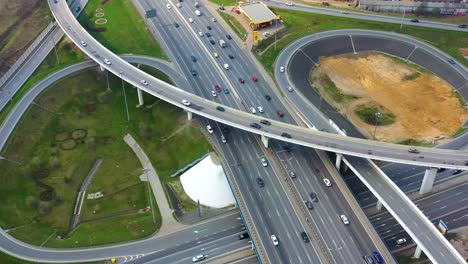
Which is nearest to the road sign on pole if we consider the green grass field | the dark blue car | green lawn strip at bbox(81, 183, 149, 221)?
the dark blue car

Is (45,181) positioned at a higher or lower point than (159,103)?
lower

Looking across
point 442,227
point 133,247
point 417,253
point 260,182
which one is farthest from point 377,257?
point 133,247

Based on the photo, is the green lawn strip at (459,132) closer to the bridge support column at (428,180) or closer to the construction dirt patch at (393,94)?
the construction dirt patch at (393,94)

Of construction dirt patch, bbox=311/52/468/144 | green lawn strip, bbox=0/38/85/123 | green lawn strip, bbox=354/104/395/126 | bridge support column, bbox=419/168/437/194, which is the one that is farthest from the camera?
green lawn strip, bbox=0/38/85/123

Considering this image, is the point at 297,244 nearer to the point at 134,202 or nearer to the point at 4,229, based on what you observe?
the point at 134,202

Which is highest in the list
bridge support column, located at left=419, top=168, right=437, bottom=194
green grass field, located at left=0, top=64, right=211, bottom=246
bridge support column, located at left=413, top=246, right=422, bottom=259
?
green grass field, located at left=0, top=64, right=211, bottom=246

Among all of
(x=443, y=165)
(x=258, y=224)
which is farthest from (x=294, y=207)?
(x=443, y=165)

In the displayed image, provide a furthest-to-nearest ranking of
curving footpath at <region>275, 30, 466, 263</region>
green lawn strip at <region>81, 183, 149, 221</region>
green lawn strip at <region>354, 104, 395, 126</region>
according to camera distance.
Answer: green lawn strip at <region>354, 104, 395, 126</region> < green lawn strip at <region>81, 183, 149, 221</region> < curving footpath at <region>275, 30, 466, 263</region>

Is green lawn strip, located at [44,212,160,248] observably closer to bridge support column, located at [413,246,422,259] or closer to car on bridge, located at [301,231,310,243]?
car on bridge, located at [301,231,310,243]
